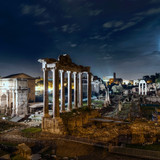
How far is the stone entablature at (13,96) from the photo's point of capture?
41.7 m

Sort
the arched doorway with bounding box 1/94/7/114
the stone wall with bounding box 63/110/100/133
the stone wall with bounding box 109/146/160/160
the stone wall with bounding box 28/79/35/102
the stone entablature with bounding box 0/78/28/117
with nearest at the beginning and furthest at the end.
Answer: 1. the stone wall with bounding box 109/146/160/160
2. the stone wall with bounding box 63/110/100/133
3. the stone entablature with bounding box 0/78/28/117
4. the arched doorway with bounding box 1/94/7/114
5. the stone wall with bounding box 28/79/35/102

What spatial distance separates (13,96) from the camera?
138ft

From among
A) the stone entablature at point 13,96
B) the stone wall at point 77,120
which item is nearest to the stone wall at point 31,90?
the stone entablature at point 13,96

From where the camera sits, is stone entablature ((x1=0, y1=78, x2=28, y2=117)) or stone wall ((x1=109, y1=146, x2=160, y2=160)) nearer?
stone wall ((x1=109, y1=146, x2=160, y2=160))

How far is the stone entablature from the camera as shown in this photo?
41719 millimetres

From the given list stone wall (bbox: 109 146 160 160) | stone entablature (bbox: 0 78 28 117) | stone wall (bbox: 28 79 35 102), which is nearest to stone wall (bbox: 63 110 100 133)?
stone wall (bbox: 109 146 160 160)

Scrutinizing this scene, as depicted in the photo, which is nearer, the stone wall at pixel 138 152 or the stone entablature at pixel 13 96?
the stone wall at pixel 138 152

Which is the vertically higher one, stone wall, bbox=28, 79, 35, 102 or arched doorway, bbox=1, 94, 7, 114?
stone wall, bbox=28, 79, 35, 102

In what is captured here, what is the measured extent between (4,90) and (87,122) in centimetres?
3072

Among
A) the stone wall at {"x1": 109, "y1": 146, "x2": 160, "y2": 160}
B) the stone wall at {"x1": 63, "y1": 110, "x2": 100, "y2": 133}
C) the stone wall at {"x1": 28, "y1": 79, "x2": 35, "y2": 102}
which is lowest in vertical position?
the stone wall at {"x1": 109, "y1": 146, "x2": 160, "y2": 160}

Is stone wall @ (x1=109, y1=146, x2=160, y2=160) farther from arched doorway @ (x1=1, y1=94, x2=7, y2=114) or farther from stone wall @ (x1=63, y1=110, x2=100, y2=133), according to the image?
arched doorway @ (x1=1, y1=94, x2=7, y2=114)

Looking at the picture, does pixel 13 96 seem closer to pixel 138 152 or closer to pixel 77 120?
Answer: pixel 77 120

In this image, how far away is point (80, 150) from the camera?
1447 centimetres

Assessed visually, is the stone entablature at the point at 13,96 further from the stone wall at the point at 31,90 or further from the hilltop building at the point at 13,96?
the stone wall at the point at 31,90
